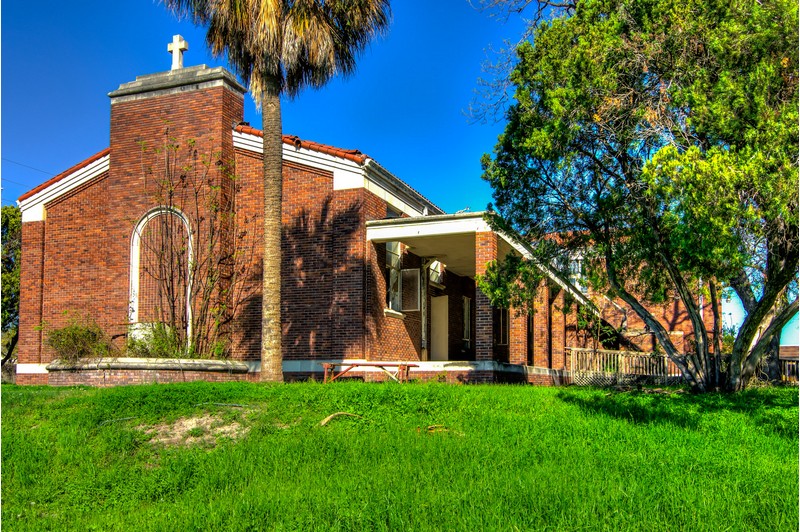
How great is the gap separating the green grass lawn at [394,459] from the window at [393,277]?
6.99 metres

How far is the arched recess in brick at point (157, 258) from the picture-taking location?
19.6m

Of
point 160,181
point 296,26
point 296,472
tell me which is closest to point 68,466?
point 296,472

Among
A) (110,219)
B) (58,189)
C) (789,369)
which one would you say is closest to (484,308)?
(110,219)

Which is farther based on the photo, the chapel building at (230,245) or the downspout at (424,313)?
the downspout at (424,313)

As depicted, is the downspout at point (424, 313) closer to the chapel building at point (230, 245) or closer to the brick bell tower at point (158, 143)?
the chapel building at point (230, 245)

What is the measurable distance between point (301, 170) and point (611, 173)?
327 inches

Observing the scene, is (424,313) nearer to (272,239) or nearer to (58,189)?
(272,239)

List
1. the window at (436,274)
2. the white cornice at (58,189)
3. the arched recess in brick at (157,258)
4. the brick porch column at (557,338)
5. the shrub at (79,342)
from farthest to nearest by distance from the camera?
1. the brick porch column at (557,338)
2. the window at (436,274)
3. the white cornice at (58,189)
4. the arched recess in brick at (157,258)
5. the shrub at (79,342)

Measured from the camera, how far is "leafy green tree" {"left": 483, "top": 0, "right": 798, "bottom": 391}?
33.9ft

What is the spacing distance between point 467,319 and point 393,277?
6.30 meters

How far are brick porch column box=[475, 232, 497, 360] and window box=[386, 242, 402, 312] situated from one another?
294 centimetres

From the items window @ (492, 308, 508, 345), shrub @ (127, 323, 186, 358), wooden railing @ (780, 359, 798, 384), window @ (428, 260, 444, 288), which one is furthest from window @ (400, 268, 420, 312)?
wooden railing @ (780, 359, 798, 384)

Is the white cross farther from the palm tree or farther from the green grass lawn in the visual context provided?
the green grass lawn

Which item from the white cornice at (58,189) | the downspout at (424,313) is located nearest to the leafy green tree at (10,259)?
the white cornice at (58,189)
